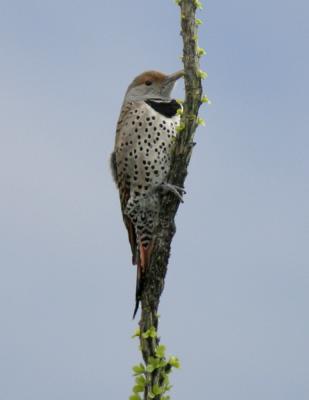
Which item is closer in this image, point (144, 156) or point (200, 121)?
point (200, 121)

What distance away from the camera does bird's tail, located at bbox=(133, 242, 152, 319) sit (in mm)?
5464

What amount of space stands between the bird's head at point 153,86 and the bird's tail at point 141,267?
122 centimetres

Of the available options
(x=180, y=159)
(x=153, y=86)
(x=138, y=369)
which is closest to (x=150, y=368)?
(x=138, y=369)

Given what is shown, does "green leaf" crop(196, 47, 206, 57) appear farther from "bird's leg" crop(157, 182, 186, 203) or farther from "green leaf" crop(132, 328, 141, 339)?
"green leaf" crop(132, 328, 141, 339)

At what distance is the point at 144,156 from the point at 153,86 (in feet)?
2.34

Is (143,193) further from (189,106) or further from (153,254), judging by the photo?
(189,106)

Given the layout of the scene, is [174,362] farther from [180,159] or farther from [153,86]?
[153,86]

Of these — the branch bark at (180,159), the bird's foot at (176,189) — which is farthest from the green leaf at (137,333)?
the bird's foot at (176,189)

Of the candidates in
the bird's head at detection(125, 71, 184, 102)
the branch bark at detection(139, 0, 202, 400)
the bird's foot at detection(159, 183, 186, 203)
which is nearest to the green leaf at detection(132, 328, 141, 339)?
the branch bark at detection(139, 0, 202, 400)

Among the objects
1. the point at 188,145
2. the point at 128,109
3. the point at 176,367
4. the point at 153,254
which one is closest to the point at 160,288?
the point at 153,254

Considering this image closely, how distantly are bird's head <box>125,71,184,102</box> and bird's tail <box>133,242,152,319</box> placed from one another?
1216 mm

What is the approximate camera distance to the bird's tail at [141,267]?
5464mm

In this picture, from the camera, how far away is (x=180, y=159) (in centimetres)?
530

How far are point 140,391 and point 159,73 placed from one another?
8.28 ft
